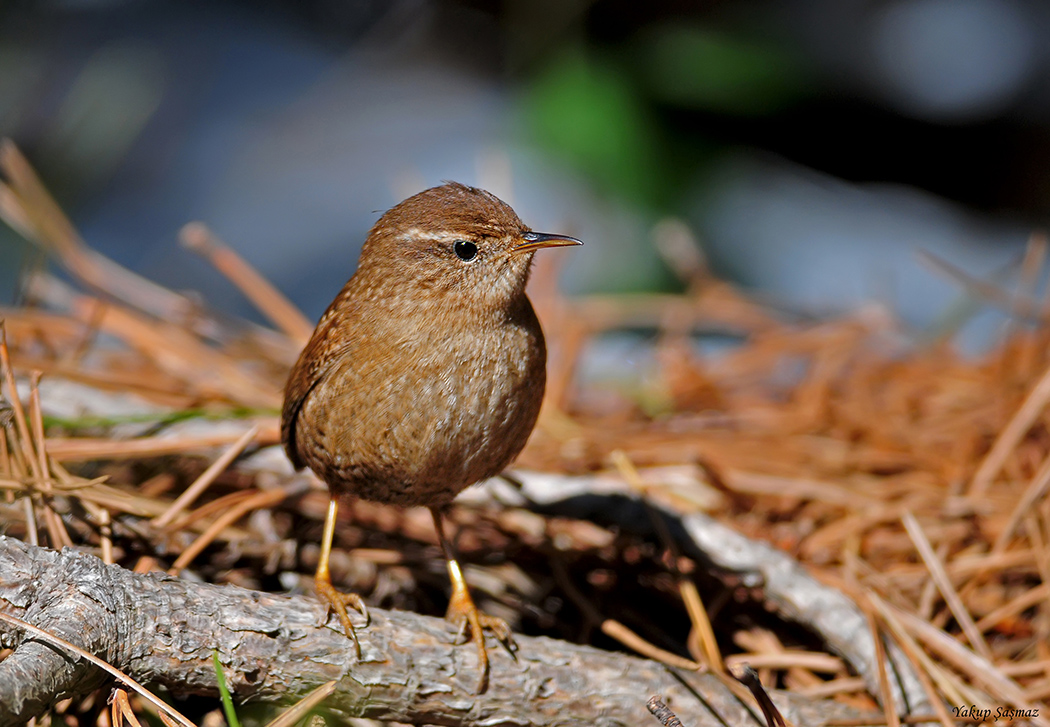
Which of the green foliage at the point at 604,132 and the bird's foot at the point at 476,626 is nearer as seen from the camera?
the bird's foot at the point at 476,626

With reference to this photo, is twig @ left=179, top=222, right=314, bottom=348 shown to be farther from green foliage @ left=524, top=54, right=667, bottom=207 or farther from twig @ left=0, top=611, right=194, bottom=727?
green foliage @ left=524, top=54, right=667, bottom=207

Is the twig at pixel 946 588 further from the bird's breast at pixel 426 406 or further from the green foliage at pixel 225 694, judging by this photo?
the green foliage at pixel 225 694

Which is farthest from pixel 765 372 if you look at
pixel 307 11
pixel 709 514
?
pixel 307 11

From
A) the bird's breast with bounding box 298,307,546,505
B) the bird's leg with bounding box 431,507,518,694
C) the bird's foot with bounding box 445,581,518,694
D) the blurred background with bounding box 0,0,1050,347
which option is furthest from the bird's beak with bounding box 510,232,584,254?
the blurred background with bounding box 0,0,1050,347

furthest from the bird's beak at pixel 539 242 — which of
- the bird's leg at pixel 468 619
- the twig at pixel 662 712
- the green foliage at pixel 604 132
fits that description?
the green foliage at pixel 604 132

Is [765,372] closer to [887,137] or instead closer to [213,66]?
[887,137]
